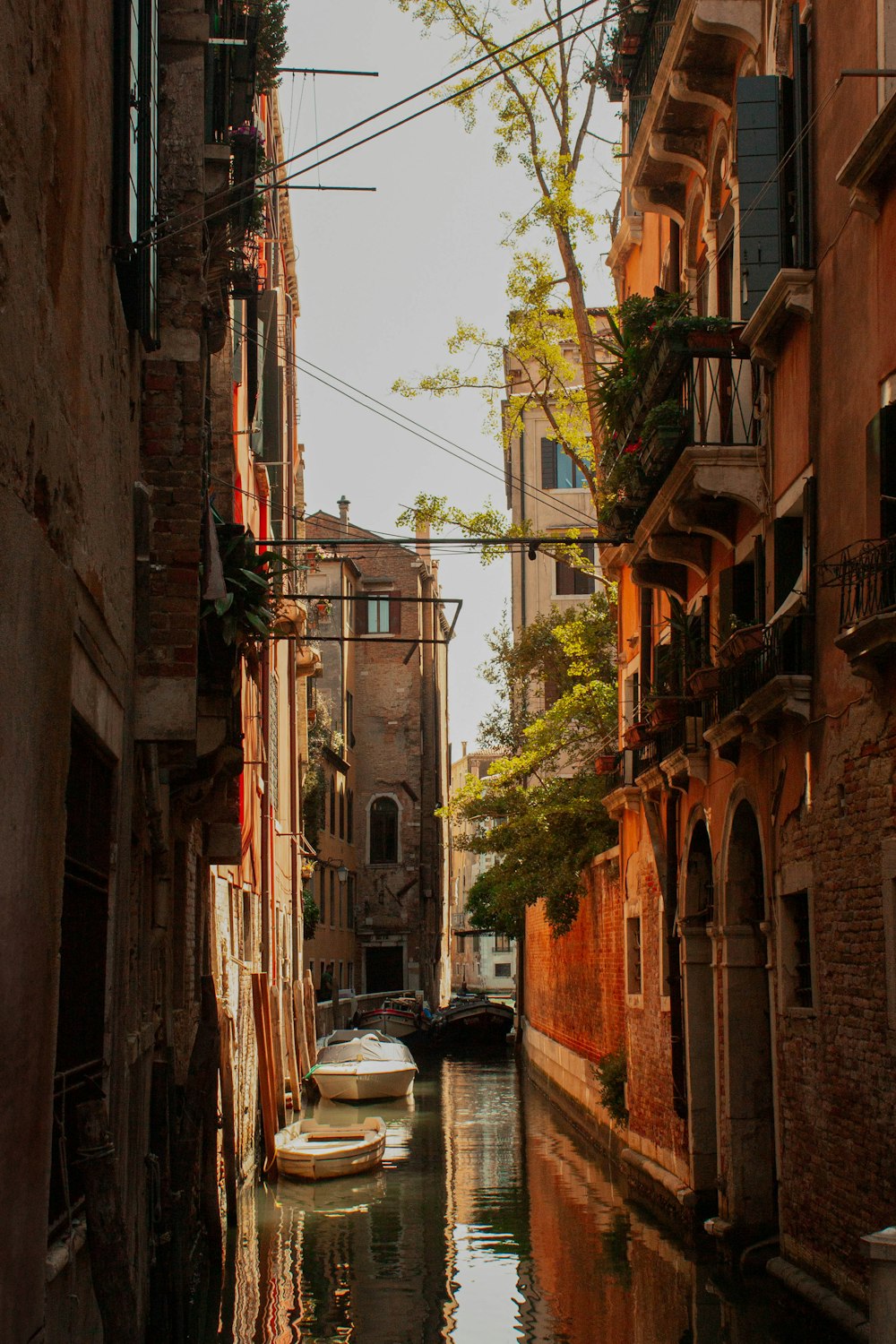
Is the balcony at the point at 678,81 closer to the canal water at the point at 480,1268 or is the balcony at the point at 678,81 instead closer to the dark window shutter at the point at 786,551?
the dark window shutter at the point at 786,551

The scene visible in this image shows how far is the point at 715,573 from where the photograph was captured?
43.4 ft

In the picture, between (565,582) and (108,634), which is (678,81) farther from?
(565,582)

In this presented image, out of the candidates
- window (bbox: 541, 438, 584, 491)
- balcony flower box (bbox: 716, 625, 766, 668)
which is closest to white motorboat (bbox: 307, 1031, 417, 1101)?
window (bbox: 541, 438, 584, 491)

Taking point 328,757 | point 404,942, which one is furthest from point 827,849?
point 404,942

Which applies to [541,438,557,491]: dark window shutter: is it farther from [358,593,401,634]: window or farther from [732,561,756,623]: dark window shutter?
[732,561,756,623]: dark window shutter

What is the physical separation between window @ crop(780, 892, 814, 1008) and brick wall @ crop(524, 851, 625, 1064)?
784 centimetres

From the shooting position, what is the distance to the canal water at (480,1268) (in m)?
10.5

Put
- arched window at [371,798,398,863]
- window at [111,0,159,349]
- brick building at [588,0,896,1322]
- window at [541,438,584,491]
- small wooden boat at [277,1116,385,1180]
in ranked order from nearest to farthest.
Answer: window at [111,0,159,349] < brick building at [588,0,896,1322] < small wooden boat at [277,1116,385,1180] < window at [541,438,584,491] < arched window at [371,798,398,863]

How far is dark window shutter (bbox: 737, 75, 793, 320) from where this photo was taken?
34.8ft

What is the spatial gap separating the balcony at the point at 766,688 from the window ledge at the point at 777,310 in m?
1.96

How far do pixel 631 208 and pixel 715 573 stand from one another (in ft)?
19.5

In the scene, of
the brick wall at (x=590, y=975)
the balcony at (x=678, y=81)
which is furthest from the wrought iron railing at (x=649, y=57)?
the brick wall at (x=590, y=975)

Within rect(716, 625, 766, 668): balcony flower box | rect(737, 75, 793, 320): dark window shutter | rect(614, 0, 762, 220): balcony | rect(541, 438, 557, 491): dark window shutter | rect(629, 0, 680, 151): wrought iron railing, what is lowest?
rect(716, 625, 766, 668): balcony flower box

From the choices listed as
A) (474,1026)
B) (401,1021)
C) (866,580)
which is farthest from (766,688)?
(474,1026)
